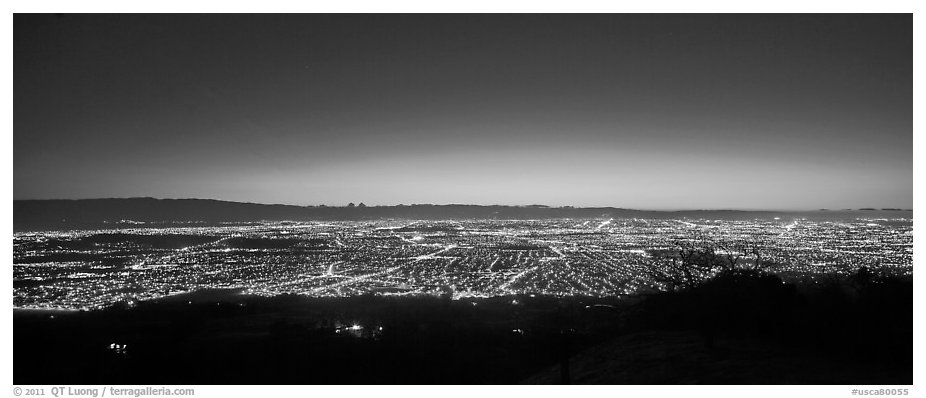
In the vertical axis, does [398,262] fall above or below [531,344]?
below

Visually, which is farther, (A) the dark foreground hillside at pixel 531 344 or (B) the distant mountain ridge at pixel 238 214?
(B) the distant mountain ridge at pixel 238 214

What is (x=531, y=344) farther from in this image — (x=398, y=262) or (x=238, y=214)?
(x=238, y=214)

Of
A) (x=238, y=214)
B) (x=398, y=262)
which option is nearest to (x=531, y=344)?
(x=398, y=262)

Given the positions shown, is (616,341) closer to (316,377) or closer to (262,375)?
(316,377)

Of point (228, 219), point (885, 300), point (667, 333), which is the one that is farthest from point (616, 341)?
point (228, 219)

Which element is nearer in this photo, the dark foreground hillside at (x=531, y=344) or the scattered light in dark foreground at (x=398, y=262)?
the dark foreground hillside at (x=531, y=344)

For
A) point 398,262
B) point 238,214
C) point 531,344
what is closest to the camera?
point 531,344

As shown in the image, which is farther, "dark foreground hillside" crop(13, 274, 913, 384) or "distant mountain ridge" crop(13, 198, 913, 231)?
"distant mountain ridge" crop(13, 198, 913, 231)
